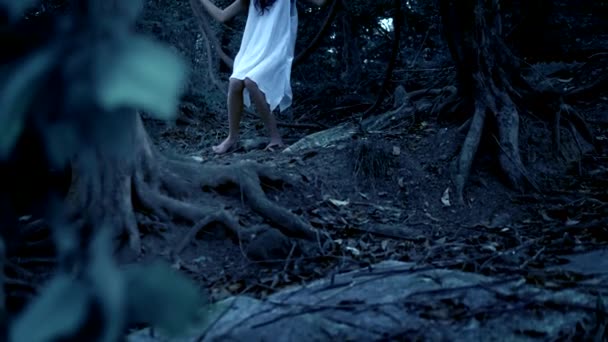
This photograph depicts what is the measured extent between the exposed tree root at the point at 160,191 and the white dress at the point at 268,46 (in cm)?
173

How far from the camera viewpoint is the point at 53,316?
3.43ft

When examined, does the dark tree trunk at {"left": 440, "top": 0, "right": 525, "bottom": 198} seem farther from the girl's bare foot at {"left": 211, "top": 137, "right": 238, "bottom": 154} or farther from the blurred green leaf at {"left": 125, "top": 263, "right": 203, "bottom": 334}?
the blurred green leaf at {"left": 125, "top": 263, "right": 203, "bottom": 334}

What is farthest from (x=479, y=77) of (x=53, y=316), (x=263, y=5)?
(x=53, y=316)

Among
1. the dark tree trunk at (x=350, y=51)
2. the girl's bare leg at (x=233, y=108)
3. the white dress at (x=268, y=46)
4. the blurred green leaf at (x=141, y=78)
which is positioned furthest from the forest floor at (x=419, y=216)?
the dark tree trunk at (x=350, y=51)

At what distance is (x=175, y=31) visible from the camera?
24.0 feet

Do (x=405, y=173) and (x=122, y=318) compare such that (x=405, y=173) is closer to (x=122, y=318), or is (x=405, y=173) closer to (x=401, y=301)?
(x=401, y=301)

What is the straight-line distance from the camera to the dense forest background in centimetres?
108

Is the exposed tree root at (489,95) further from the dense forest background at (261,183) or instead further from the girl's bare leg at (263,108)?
the girl's bare leg at (263,108)

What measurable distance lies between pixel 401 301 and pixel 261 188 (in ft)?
5.44

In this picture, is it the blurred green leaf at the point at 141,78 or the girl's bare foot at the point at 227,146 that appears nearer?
the blurred green leaf at the point at 141,78

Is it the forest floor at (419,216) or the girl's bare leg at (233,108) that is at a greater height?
the girl's bare leg at (233,108)

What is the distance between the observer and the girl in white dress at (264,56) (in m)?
6.03

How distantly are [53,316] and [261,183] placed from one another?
3.43m

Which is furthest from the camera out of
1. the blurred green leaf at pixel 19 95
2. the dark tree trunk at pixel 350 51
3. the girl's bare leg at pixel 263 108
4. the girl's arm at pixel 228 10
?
the dark tree trunk at pixel 350 51
